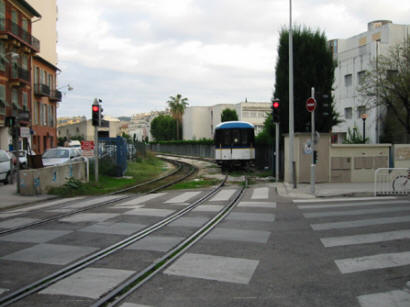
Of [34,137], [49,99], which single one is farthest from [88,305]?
[49,99]

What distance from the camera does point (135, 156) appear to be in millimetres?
36125

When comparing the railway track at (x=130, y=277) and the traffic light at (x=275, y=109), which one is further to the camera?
the traffic light at (x=275, y=109)

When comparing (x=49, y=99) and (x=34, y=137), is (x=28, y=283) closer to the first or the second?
(x=34, y=137)

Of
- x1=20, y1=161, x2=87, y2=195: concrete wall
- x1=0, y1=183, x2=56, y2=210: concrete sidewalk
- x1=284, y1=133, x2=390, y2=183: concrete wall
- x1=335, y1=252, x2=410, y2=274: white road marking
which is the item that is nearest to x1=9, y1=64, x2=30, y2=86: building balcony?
x1=20, y1=161, x2=87, y2=195: concrete wall

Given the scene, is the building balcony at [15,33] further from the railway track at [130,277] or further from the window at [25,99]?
the railway track at [130,277]

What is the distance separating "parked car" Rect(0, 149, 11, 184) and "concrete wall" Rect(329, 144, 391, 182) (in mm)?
14131

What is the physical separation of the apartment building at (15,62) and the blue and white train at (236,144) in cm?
1718

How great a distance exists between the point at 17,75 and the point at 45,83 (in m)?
8.23

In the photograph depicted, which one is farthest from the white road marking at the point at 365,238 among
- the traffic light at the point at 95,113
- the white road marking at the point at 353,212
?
the traffic light at the point at 95,113

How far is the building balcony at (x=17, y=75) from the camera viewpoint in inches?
1493

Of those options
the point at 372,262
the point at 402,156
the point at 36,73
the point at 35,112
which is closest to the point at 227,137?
the point at 402,156

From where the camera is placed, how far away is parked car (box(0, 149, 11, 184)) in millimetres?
19016

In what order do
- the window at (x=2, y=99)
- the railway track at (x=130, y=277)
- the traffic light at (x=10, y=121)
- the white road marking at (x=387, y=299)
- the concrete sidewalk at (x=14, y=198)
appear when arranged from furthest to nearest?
the window at (x=2, y=99) < the traffic light at (x=10, y=121) < the concrete sidewalk at (x=14, y=198) < the railway track at (x=130, y=277) < the white road marking at (x=387, y=299)

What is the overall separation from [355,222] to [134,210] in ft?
18.1
